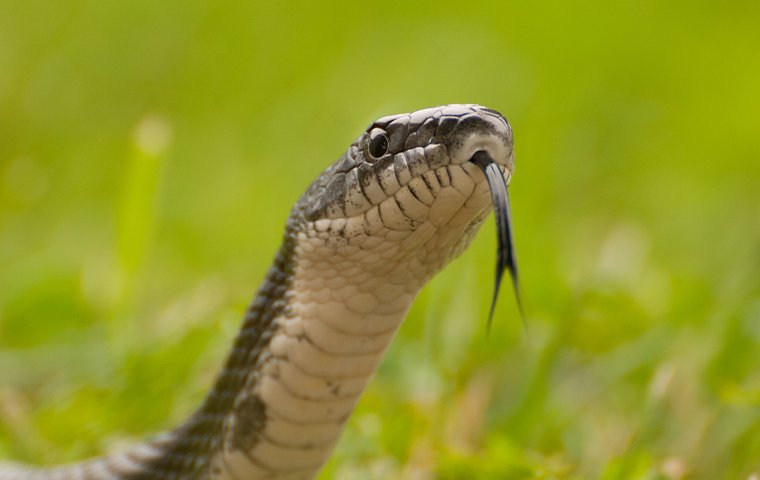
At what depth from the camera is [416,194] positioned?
226 cm

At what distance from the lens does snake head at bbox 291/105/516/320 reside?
222cm

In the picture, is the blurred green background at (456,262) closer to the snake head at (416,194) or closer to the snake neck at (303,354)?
the snake neck at (303,354)

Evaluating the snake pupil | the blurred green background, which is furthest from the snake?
the blurred green background

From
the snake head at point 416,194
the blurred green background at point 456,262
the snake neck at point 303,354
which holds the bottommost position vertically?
the blurred green background at point 456,262

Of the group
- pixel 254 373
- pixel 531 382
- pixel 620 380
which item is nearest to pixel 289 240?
pixel 254 373

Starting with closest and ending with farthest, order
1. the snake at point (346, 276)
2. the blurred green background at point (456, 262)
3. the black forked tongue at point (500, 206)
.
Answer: the black forked tongue at point (500, 206) < the snake at point (346, 276) < the blurred green background at point (456, 262)

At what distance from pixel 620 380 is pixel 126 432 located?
5.07ft

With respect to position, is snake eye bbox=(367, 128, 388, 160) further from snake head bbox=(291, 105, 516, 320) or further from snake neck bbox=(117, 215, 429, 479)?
snake neck bbox=(117, 215, 429, 479)

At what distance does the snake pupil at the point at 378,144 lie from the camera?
2369 mm

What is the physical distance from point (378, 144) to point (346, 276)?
0.30m

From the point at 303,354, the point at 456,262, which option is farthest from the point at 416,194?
the point at 456,262

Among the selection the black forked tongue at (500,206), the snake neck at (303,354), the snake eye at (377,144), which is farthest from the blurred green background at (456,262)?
the snake eye at (377,144)

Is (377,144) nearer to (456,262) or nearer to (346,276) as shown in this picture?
(346,276)

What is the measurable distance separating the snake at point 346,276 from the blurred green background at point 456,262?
403 mm
